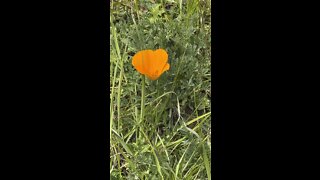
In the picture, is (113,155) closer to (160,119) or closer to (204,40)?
(160,119)

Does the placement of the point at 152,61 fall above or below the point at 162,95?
above

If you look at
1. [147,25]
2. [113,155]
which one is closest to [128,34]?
[147,25]


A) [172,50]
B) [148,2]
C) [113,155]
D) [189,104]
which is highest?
[148,2]

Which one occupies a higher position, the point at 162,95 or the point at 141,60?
the point at 141,60

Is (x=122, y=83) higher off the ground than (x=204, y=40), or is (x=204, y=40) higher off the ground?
(x=204, y=40)
